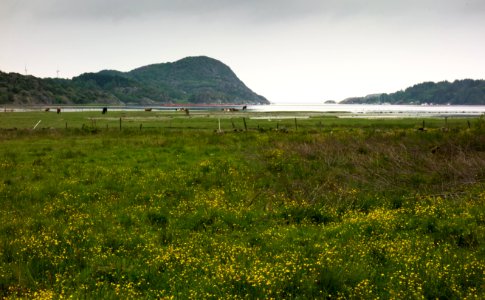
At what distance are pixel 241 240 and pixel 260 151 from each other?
17367mm

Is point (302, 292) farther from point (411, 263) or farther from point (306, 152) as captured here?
point (306, 152)

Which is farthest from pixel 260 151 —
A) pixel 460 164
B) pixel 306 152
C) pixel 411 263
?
pixel 411 263

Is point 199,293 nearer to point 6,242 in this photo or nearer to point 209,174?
point 6,242

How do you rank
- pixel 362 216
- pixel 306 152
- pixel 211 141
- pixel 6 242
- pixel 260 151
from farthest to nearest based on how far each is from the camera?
pixel 211 141
pixel 260 151
pixel 306 152
pixel 362 216
pixel 6 242

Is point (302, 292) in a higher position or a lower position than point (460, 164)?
lower

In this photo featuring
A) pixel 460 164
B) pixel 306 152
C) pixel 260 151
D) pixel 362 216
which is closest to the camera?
pixel 362 216

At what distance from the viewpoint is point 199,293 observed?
8438mm

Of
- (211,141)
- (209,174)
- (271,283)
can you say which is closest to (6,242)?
(271,283)

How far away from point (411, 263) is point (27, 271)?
10321 mm

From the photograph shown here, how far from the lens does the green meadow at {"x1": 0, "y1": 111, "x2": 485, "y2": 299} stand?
8758 millimetres

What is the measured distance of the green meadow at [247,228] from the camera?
8.76 metres

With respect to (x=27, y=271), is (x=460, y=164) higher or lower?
higher

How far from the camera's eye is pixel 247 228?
13.2 m

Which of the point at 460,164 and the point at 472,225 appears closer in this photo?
the point at 472,225
